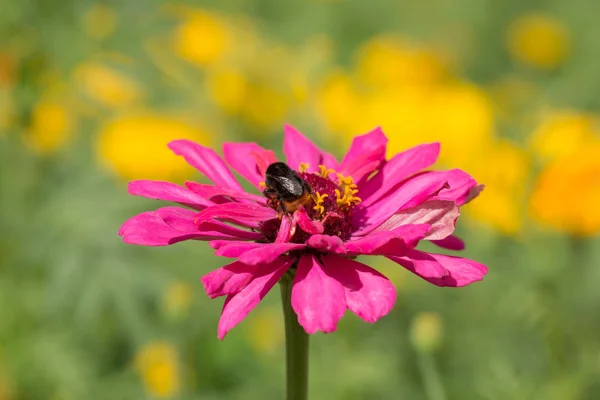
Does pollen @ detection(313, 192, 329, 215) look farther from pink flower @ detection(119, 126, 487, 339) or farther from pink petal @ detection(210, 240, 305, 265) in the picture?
pink petal @ detection(210, 240, 305, 265)

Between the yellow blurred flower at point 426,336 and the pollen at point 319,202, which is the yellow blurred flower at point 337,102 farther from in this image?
the pollen at point 319,202

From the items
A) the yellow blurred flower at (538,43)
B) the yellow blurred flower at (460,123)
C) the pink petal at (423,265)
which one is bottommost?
the pink petal at (423,265)

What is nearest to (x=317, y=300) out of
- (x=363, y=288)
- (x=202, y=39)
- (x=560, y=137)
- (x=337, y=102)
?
(x=363, y=288)

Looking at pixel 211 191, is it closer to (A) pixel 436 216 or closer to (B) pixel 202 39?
(A) pixel 436 216

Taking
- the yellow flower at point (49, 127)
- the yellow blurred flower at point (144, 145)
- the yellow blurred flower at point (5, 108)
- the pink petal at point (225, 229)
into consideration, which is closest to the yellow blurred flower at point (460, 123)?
the yellow blurred flower at point (144, 145)

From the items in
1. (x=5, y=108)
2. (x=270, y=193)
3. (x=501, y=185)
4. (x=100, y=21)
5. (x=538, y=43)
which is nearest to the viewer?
(x=270, y=193)

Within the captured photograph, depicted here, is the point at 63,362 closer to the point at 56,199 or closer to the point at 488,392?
the point at 56,199
